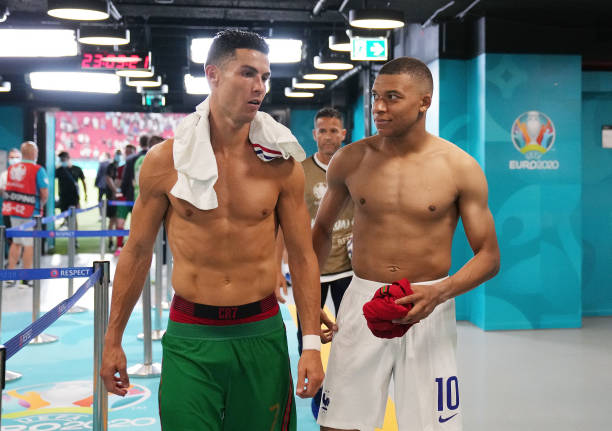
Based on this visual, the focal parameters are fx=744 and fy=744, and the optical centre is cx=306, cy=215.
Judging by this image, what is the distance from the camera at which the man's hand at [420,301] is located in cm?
244

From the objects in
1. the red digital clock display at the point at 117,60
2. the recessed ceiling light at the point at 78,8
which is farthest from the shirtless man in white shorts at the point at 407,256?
the red digital clock display at the point at 117,60

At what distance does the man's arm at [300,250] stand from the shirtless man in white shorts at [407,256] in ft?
1.33

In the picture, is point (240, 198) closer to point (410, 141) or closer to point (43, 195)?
point (410, 141)

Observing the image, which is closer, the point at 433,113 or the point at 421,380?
the point at 421,380

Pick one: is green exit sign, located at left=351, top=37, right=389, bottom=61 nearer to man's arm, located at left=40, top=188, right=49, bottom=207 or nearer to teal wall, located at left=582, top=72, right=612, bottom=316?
teal wall, located at left=582, top=72, right=612, bottom=316

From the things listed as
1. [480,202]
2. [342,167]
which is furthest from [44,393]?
[480,202]

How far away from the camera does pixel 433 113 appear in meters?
8.09

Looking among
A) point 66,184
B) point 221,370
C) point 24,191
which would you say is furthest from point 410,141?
point 66,184

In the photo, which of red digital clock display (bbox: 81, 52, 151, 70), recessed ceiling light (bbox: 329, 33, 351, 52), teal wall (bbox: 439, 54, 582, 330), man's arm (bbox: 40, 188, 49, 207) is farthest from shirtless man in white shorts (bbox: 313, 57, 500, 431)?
red digital clock display (bbox: 81, 52, 151, 70)

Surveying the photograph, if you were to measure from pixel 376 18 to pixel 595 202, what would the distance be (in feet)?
11.1

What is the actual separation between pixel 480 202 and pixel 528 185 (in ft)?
16.5

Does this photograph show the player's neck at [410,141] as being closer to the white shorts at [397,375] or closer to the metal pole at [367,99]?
the white shorts at [397,375]

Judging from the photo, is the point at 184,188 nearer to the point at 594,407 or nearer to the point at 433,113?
the point at 594,407

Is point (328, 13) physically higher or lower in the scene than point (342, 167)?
higher
